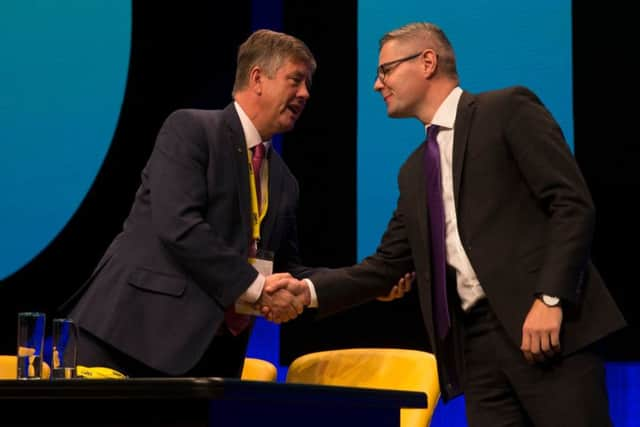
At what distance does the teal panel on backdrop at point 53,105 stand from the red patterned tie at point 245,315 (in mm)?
1132

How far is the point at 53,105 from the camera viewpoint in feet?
14.3

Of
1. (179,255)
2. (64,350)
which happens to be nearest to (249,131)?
(179,255)

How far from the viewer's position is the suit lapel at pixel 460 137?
278 cm

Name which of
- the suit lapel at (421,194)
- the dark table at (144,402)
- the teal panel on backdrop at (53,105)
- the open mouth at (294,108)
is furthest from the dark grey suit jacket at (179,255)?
the dark table at (144,402)

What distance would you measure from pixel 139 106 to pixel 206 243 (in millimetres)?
1408

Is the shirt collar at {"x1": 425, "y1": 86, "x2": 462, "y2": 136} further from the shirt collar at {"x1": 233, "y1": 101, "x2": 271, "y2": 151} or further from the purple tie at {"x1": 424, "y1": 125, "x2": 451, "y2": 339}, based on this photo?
the shirt collar at {"x1": 233, "y1": 101, "x2": 271, "y2": 151}

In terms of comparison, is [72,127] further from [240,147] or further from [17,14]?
[240,147]

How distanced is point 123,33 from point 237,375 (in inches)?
71.9

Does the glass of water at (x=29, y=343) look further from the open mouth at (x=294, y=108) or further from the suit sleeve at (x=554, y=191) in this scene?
the open mouth at (x=294, y=108)

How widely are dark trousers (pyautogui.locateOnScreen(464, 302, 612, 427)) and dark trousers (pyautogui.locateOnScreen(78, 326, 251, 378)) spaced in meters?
0.88

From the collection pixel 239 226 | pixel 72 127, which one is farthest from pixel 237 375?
pixel 72 127

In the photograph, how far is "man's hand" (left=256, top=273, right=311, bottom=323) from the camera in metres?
3.28

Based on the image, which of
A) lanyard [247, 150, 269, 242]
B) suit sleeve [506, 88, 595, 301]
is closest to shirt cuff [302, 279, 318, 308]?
lanyard [247, 150, 269, 242]

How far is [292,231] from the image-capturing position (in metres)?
3.69
